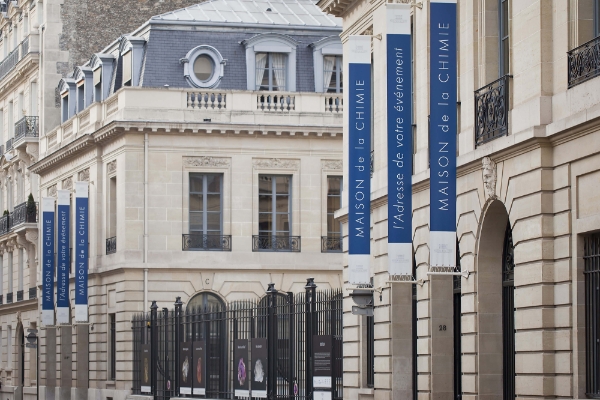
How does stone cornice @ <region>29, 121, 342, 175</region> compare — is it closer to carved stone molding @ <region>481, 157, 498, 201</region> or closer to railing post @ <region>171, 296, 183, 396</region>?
railing post @ <region>171, 296, 183, 396</region>

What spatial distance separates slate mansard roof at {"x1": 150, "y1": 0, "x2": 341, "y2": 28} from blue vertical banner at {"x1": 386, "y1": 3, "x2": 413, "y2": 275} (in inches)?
965

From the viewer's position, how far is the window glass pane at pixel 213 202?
46.7m

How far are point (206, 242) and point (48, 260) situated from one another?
21.5ft

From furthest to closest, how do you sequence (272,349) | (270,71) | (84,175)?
(84,175)
(270,71)
(272,349)

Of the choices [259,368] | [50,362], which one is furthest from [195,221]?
[259,368]

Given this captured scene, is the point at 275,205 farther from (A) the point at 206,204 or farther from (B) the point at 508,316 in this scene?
(B) the point at 508,316

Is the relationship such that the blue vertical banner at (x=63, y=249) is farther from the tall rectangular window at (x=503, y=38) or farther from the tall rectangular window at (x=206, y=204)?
the tall rectangular window at (x=503, y=38)

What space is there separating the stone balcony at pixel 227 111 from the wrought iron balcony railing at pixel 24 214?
1133 cm

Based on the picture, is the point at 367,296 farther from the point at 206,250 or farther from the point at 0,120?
the point at 0,120

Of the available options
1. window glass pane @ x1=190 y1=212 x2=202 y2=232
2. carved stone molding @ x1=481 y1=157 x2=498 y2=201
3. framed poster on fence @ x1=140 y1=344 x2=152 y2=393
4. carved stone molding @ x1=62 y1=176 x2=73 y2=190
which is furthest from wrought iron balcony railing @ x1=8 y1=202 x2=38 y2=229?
carved stone molding @ x1=481 y1=157 x2=498 y2=201

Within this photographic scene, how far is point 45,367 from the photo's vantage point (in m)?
54.4

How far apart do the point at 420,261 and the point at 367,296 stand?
1379 millimetres

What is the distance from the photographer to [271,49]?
47125 mm

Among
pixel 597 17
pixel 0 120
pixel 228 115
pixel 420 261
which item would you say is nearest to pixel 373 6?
pixel 420 261
